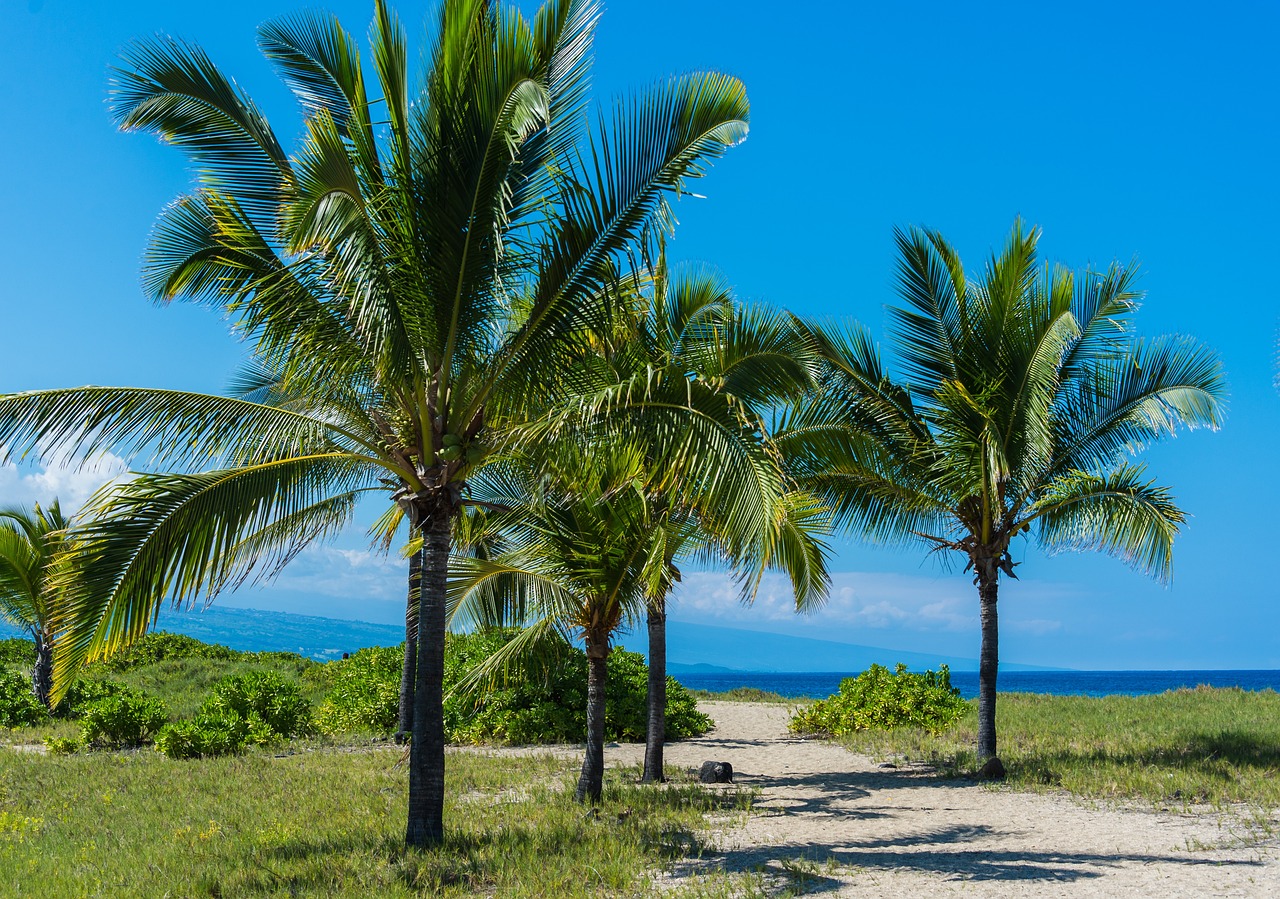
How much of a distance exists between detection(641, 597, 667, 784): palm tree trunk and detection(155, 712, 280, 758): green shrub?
737 centimetres

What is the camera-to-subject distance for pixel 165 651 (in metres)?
30.1

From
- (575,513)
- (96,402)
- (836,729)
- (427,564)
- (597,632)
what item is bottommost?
(836,729)

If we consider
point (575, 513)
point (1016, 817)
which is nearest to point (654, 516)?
point (575, 513)

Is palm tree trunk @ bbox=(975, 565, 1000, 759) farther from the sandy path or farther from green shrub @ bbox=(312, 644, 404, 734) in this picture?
green shrub @ bbox=(312, 644, 404, 734)

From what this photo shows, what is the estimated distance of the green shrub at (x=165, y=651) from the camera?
92.0 feet

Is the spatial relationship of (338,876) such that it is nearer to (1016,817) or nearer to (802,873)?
(802,873)

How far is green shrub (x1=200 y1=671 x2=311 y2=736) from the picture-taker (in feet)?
53.0

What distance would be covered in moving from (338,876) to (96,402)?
14.2ft

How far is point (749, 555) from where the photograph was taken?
771cm

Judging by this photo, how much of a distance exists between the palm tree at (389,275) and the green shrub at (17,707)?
1410 cm

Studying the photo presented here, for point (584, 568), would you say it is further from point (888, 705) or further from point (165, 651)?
point (165, 651)

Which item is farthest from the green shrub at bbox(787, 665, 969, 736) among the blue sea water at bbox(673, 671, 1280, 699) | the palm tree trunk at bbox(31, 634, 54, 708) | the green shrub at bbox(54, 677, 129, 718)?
the blue sea water at bbox(673, 671, 1280, 699)

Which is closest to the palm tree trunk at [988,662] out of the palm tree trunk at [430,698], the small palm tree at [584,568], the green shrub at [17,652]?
the small palm tree at [584,568]

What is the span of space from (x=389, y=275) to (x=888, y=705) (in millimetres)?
13639
